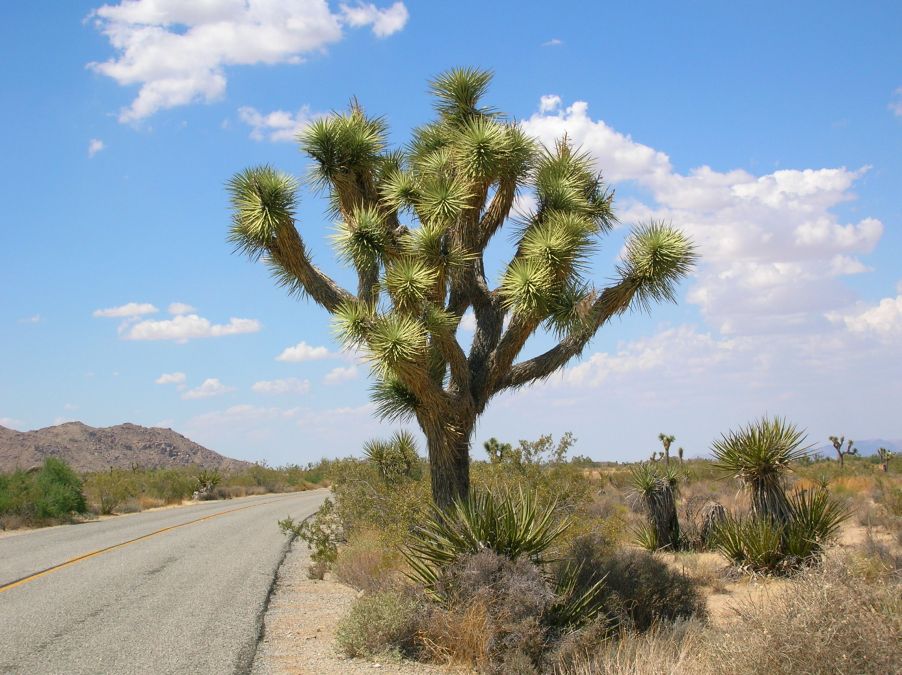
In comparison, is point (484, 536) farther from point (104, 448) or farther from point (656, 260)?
point (104, 448)

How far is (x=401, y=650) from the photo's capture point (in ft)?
26.5

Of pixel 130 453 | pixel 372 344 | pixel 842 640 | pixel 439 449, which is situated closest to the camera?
pixel 842 640

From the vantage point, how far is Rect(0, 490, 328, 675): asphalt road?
7672mm

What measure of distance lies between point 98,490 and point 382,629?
25183 millimetres

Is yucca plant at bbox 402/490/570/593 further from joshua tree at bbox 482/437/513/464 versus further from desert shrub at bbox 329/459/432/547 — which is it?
joshua tree at bbox 482/437/513/464

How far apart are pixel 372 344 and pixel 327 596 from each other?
4314mm

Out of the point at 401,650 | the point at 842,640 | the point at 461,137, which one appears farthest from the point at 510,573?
the point at 461,137

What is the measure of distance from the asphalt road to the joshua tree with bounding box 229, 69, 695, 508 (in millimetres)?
3237

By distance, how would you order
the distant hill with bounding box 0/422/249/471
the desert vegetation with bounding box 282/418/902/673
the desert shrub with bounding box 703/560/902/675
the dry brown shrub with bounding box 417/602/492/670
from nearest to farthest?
the desert shrub with bounding box 703/560/902/675, the desert vegetation with bounding box 282/418/902/673, the dry brown shrub with bounding box 417/602/492/670, the distant hill with bounding box 0/422/249/471

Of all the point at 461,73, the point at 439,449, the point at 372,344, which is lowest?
the point at 439,449

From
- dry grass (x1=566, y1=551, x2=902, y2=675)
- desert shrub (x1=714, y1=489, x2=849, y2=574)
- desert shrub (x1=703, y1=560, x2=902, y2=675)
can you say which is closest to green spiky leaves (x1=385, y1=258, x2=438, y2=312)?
dry grass (x1=566, y1=551, x2=902, y2=675)

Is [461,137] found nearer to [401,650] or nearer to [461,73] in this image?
[461,73]

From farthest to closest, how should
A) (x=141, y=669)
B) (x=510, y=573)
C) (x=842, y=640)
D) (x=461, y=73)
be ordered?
(x=461, y=73) → (x=510, y=573) → (x=141, y=669) → (x=842, y=640)

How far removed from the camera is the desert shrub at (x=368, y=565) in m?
10.4
